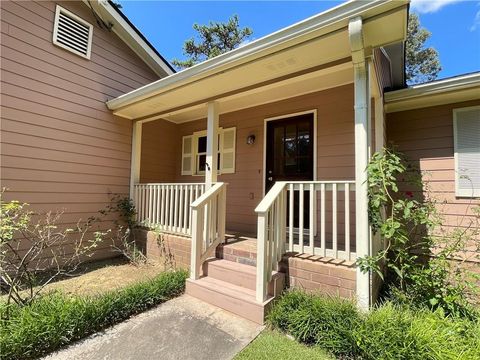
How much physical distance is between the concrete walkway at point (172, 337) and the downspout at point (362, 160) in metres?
1.06

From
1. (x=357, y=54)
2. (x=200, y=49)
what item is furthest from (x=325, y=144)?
(x=200, y=49)

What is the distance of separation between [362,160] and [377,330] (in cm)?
150

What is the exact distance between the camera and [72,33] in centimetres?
466

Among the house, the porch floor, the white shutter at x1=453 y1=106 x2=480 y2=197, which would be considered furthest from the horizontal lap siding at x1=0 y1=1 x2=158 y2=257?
the white shutter at x1=453 y1=106 x2=480 y2=197

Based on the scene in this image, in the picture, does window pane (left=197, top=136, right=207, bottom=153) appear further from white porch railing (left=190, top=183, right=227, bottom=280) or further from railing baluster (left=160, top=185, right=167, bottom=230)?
white porch railing (left=190, top=183, right=227, bottom=280)

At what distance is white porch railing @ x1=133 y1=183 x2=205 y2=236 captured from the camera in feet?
14.7

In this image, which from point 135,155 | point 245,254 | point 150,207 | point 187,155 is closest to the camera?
point 245,254

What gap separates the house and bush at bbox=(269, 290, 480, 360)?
0.26 m

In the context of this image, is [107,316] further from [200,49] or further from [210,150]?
[200,49]

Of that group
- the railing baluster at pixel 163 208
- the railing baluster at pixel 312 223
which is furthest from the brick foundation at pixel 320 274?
the railing baluster at pixel 163 208

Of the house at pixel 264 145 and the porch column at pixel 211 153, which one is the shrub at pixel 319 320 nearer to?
the house at pixel 264 145

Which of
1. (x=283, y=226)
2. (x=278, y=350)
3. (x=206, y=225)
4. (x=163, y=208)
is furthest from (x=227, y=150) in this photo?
(x=278, y=350)

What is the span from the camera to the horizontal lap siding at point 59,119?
12.8ft

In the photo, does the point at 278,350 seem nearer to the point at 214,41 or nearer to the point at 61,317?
the point at 61,317
